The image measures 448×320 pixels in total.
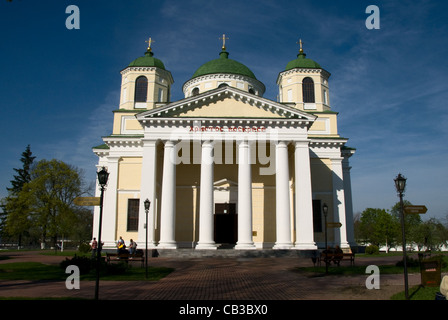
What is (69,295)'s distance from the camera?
1077cm

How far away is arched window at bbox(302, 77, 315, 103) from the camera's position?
34469 millimetres

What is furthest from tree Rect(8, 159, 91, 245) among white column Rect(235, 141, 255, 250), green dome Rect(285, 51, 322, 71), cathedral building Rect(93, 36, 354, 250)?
green dome Rect(285, 51, 322, 71)

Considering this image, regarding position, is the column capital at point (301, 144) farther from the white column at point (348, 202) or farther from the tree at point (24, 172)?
the tree at point (24, 172)

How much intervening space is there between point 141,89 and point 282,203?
1801cm

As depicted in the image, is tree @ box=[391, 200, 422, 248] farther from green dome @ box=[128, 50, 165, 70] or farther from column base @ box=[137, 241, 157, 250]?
green dome @ box=[128, 50, 165, 70]

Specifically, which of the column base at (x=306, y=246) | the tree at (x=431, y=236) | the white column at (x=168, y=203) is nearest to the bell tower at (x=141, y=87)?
the white column at (x=168, y=203)

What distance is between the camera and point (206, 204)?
85.9 ft

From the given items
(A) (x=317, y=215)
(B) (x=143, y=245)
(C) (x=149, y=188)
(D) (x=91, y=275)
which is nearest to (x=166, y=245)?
(B) (x=143, y=245)

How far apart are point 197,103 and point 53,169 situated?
81.3ft

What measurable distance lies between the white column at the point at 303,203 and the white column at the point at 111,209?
15.4 m

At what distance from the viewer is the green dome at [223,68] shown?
36.8 m
